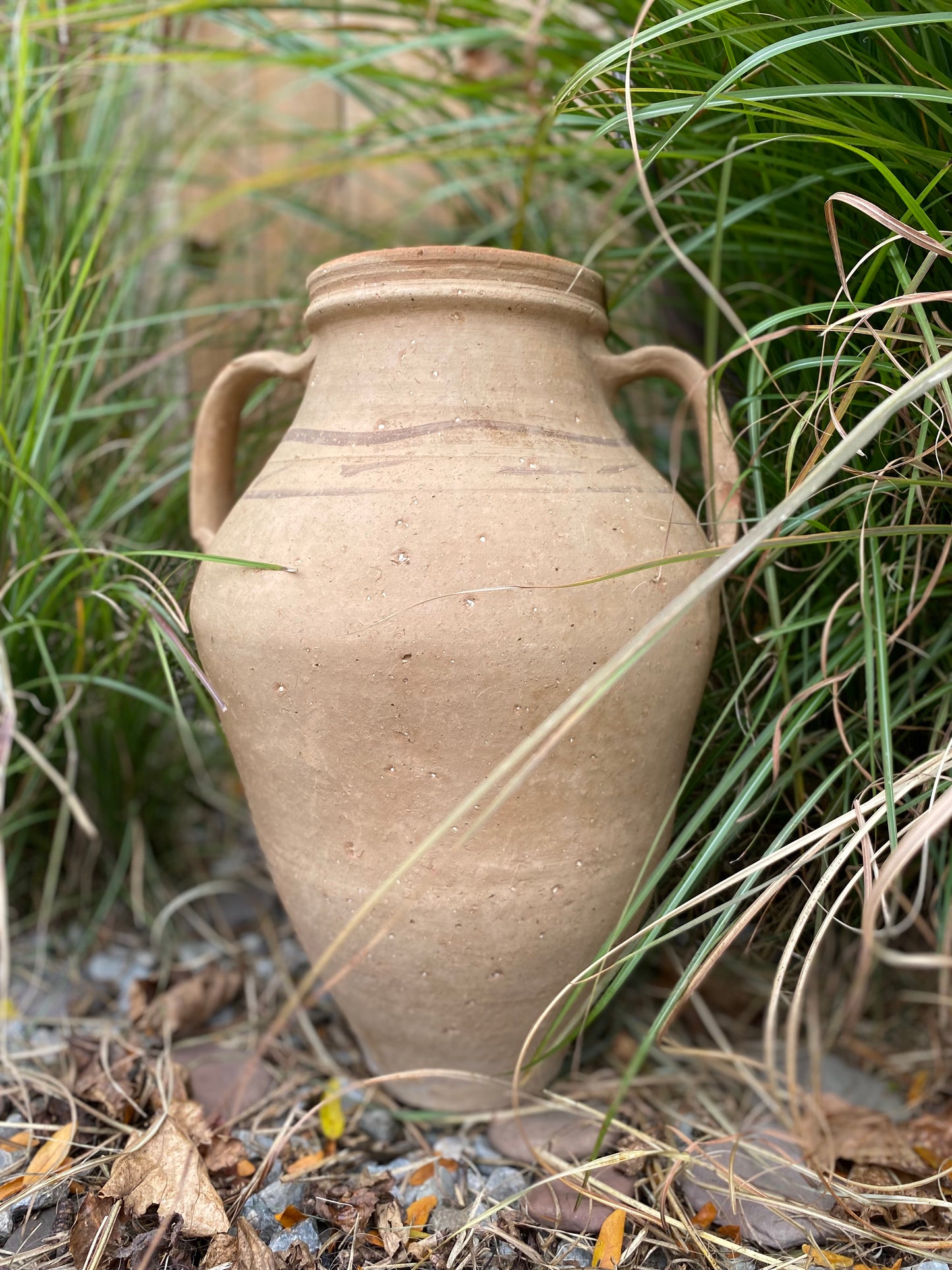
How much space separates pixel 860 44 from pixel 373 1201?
124cm

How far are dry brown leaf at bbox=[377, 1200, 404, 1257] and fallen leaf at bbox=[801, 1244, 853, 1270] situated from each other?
384 mm

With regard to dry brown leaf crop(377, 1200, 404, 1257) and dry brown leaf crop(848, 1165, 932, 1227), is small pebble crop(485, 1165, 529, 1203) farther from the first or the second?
dry brown leaf crop(848, 1165, 932, 1227)

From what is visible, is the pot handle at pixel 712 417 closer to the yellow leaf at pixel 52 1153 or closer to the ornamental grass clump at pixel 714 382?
the ornamental grass clump at pixel 714 382

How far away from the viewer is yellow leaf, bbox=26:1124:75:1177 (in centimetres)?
95

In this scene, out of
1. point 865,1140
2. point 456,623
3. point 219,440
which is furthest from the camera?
point 219,440

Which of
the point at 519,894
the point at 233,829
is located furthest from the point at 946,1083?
the point at 233,829

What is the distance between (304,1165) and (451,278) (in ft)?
3.13

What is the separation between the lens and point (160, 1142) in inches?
38.7

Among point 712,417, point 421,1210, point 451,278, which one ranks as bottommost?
point 421,1210

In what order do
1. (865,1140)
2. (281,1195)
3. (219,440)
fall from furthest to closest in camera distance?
(219,440), (865,1140), (281,1195)

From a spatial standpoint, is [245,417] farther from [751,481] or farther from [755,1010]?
[755,1010]

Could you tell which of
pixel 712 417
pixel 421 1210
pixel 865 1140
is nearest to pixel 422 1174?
pixel 421 1210

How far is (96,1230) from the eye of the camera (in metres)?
0.87

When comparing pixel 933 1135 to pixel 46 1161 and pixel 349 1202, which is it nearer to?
pixel 349 1202
